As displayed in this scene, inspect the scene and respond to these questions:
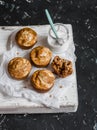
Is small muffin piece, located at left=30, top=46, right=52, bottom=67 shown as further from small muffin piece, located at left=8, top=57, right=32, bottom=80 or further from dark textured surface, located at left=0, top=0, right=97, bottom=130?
dark textured surface, located at left=0, top=0, right=97, bottom=130

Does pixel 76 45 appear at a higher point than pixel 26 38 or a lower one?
lower

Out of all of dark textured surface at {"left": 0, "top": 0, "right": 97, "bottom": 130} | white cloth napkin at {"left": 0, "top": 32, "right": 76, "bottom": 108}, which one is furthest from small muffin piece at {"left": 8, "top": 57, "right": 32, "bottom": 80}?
dark textured surface at {"left": 0, "top": 0, "right": 97, "bottom": 130}

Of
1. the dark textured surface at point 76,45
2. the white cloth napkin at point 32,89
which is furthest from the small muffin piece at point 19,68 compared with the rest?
the dark textured surface at point 76,45

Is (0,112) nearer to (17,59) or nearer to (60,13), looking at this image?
(17,59)

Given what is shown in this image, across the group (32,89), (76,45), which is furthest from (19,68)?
(76,45)

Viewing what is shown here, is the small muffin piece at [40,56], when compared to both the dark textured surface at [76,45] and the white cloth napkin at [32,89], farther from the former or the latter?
the dark textured surface at [76,45]

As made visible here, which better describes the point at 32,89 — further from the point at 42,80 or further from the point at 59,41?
the point at 59,41
